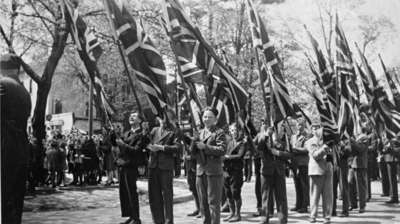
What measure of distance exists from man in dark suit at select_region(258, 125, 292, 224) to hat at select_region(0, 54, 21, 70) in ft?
17.9

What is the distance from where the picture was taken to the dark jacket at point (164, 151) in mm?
8984

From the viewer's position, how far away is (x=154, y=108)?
8797mm

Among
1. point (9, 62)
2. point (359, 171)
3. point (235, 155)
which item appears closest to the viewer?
point (9, 62)

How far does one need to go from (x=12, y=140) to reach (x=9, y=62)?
88 cm

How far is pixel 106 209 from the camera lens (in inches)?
496

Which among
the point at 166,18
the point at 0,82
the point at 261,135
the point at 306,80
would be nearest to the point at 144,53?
the point at 166,18

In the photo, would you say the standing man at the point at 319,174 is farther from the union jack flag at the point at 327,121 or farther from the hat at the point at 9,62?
the hat at the point at 9,62

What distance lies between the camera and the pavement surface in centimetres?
1084

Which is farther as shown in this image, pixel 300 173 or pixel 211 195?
pixel 300 173

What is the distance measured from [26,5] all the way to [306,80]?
22.4 metres

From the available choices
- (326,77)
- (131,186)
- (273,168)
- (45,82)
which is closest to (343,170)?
(326,77)

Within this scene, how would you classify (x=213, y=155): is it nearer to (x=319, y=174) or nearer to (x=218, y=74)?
(x=218, y=74)

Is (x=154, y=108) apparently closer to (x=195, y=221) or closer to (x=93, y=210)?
(x=195, y=221)

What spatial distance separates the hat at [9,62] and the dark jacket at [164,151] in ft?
12.0
